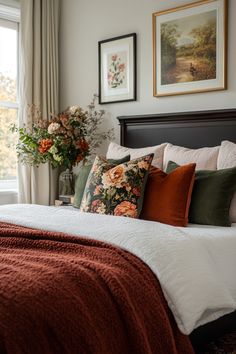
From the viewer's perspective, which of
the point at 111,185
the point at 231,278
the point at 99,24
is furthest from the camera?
the point at 99,24

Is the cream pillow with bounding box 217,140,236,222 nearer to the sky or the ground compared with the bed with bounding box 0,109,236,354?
nearer to the sky

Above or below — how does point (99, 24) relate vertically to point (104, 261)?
above

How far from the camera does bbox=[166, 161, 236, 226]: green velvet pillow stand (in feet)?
8.73

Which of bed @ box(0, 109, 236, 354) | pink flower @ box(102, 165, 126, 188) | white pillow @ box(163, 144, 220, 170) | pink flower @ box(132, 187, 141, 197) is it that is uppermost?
white pillow @ box(163, 144, 220, 170)

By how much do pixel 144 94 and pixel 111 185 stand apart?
1.35m

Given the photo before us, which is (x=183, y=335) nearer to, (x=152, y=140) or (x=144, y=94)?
(x=152, y=140)

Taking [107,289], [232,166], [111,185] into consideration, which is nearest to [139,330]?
[107,289]

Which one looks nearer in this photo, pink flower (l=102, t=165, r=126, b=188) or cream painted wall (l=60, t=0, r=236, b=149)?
pink flower (l=102, t=165, r=126, b=188)

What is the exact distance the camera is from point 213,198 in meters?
2.68

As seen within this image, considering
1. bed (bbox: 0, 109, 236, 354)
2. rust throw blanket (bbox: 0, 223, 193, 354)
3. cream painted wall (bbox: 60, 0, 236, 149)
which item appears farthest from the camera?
cream painted wall (bbox: 60, 0, 236, 149)

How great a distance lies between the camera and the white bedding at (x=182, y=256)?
1876mm

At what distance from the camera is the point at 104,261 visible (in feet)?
5.94

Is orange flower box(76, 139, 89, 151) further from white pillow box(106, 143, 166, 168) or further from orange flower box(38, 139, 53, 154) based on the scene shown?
white pillow box(106, 143, 166, 168)

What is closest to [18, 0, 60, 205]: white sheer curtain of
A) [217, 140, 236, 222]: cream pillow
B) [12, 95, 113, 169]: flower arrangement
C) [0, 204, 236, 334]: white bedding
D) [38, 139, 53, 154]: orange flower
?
[12, 95, 113, 169]: flower arrangement
